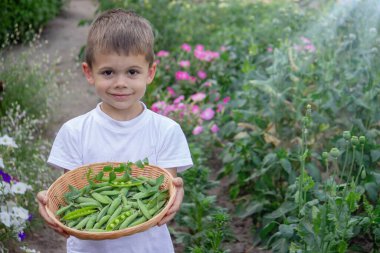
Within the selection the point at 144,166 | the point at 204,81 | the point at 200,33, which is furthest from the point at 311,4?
the point at 144,166

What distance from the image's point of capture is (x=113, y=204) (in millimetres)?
1958

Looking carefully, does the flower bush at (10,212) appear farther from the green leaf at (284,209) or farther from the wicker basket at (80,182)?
the green leaf at (284,209)

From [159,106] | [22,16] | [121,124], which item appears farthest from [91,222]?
[22,16]

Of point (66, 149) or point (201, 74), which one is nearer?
point (66, 149)

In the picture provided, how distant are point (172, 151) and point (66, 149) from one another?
361 millimetres

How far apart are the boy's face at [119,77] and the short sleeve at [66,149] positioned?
16 centimetres

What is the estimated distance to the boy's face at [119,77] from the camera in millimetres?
2037

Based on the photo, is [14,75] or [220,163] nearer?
[220,163]

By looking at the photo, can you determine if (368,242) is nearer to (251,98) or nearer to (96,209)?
(251,98)

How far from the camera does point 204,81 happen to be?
16.3ft

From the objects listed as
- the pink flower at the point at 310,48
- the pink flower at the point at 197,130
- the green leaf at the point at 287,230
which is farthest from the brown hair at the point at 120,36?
the pink flower at the point at 310,48

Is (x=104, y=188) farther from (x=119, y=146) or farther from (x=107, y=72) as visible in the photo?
(x=107, y=72)

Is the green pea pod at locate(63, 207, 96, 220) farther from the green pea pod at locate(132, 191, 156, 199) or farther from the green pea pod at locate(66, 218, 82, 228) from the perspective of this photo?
the green pea pod at locate(132, 191, 156, 199)

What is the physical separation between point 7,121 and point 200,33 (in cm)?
248
